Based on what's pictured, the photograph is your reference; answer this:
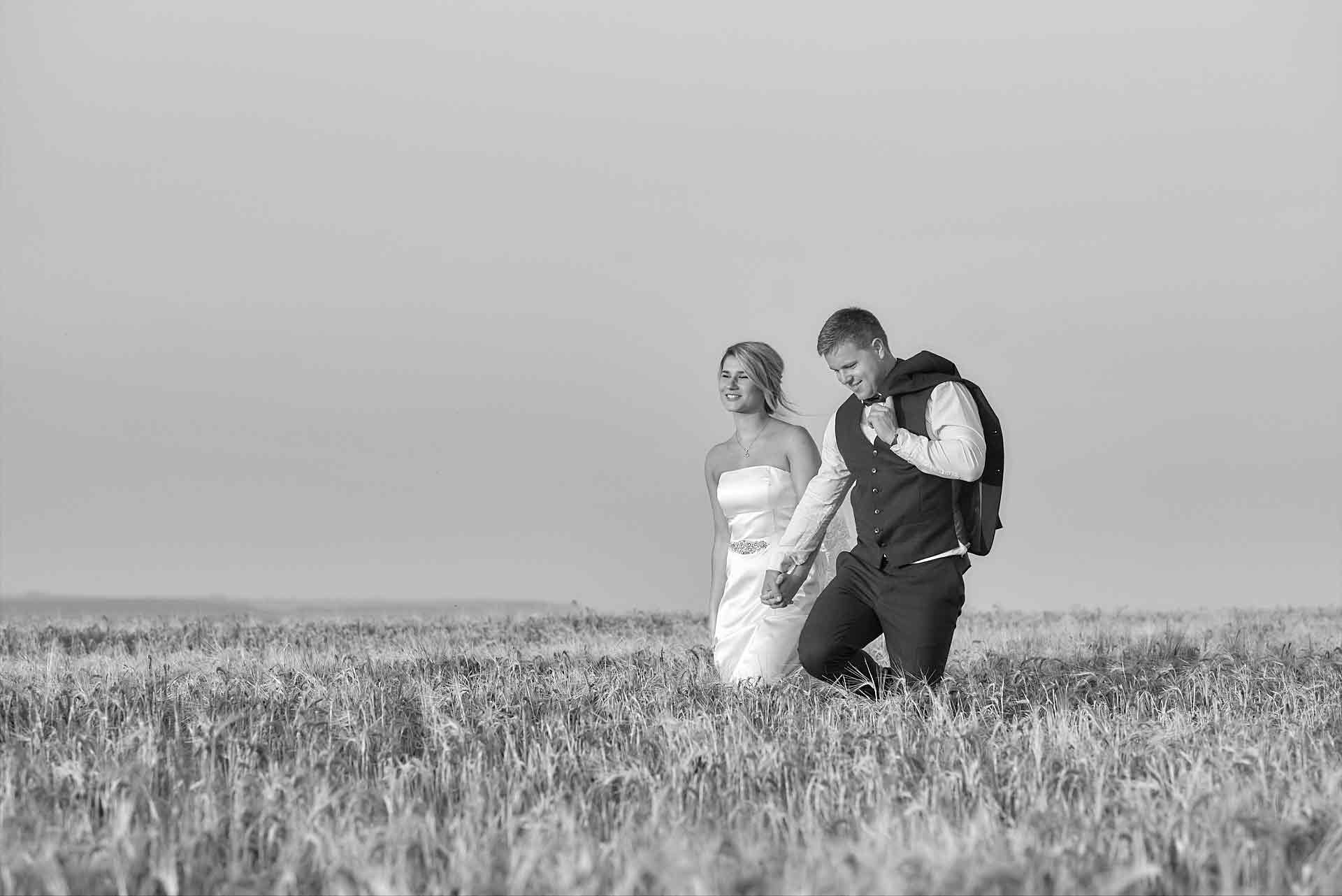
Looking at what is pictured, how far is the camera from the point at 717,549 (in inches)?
462

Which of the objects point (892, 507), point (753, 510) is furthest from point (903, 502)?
point (753, 510)

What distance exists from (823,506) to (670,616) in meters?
14.3

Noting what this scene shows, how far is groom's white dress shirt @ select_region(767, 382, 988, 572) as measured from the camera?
27.7 ft

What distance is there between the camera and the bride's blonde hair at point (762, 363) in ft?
35.5

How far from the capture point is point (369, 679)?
9.73 meters

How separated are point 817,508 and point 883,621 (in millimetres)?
928

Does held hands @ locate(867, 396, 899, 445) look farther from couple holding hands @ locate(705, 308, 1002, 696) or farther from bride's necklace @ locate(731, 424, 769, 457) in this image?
bride's necklace @ locate(731, 424, 769, 457)

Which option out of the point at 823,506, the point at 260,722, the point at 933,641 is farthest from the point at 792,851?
the point at 823,506

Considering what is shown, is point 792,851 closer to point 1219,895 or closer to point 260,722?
point 1219,895

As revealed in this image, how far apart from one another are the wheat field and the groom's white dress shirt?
3.29ft

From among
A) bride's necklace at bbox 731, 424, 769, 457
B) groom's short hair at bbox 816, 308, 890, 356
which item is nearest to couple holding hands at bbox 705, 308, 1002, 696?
groom's short hair at bbox 816, 308, 890, 356

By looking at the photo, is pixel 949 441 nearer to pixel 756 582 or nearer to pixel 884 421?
pixel 884 421

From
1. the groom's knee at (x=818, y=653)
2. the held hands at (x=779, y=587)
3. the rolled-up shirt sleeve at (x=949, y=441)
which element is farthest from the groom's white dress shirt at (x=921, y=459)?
the groom's knee at (x=818, y=653)

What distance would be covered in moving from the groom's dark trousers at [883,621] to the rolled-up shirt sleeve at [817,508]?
0.85 feet
